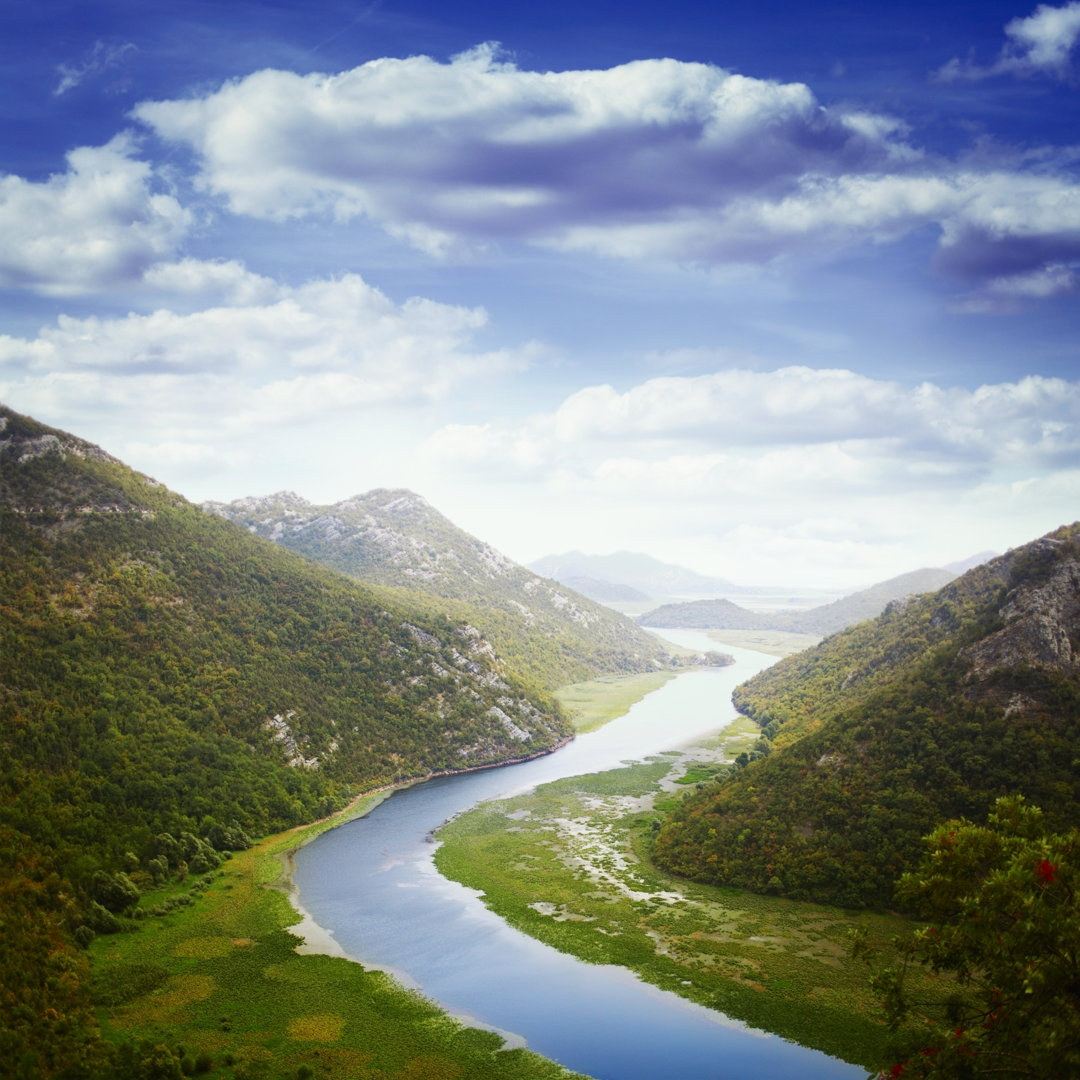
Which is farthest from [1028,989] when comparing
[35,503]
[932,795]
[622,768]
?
[35,503]

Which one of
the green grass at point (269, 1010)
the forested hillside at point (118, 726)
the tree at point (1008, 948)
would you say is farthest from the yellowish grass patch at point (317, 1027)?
the tree at point (1008, 948)

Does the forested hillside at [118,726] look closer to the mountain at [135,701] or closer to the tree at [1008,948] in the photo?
the mountain at [135,701]

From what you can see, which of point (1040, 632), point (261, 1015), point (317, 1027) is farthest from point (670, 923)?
point (1040, 632)

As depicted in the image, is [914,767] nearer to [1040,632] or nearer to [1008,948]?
[1040,632]

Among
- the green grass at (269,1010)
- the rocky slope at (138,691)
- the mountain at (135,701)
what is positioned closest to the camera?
the green grass at (269,1010)

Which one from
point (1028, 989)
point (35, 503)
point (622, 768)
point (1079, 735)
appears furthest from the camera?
point (622, 768)

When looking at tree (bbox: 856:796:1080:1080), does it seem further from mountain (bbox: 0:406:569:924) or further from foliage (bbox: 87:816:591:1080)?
mountain (bbox: 0:406:569:924)

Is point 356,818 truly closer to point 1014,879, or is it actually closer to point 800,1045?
point 800,1045
